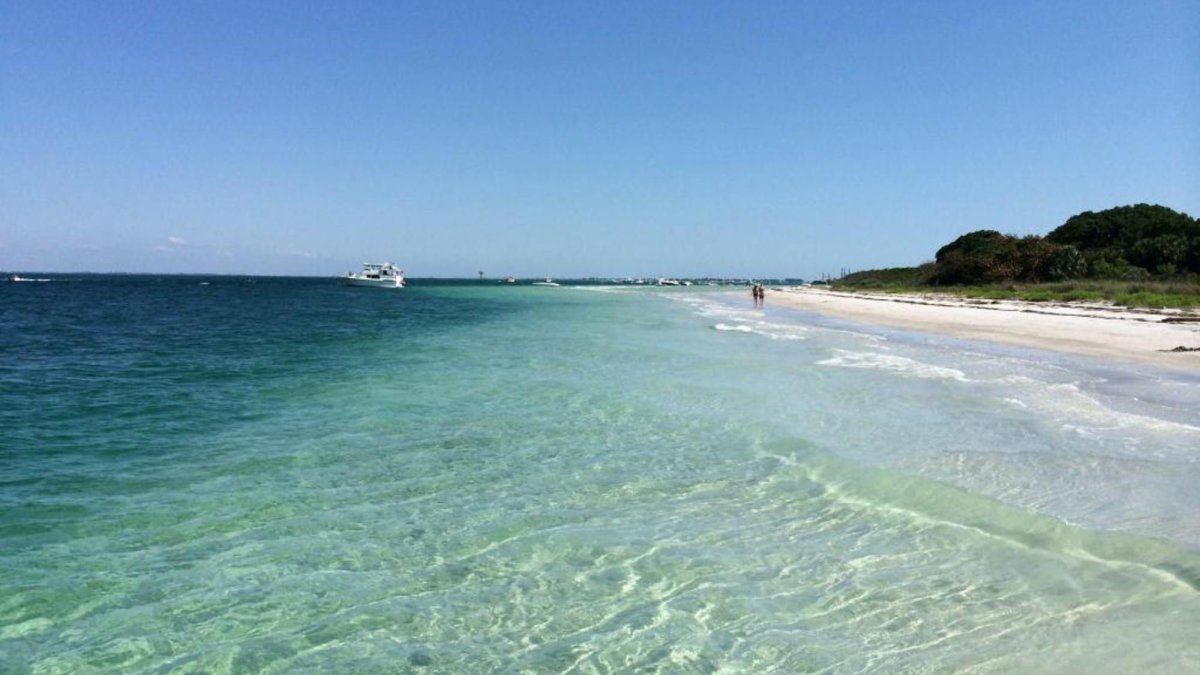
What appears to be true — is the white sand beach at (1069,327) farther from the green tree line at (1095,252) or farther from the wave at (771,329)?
the green tree line at (1095,252)

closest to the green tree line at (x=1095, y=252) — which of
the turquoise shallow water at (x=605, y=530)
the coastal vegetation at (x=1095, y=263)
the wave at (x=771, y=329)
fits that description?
the coastal vegetation at (x=1095, y=263)

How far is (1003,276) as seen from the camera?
6519 centimetres

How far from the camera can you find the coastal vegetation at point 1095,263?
4112 centimetres

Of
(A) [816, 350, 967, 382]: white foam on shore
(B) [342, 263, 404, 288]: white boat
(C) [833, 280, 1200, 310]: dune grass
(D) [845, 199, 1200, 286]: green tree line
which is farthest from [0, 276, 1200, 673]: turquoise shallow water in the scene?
(B) [342, 263, 404, 288]: white boat

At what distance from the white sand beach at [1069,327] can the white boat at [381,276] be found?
8280cm

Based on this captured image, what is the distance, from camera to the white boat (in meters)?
113

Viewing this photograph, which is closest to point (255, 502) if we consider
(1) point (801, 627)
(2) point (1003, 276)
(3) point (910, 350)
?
(1) point (801, 627)

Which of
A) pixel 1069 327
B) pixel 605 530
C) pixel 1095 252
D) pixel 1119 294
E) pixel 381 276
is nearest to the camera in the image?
pixel 605 530

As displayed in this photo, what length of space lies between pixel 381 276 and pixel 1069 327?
104 meters

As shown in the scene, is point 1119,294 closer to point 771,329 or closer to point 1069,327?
point 1069,327

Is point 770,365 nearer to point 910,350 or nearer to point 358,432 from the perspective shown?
point 910,350

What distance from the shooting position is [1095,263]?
5584 cm

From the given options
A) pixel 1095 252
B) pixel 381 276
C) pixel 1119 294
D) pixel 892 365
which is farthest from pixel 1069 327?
A: pixel 381 276

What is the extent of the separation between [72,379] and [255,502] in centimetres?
1247
